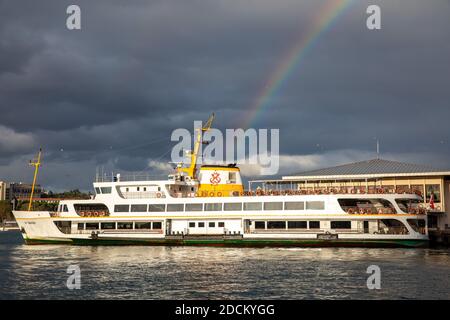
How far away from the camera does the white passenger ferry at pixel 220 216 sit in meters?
49.7

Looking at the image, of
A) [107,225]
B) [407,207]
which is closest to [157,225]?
[107,225]

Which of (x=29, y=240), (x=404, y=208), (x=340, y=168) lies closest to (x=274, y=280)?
(x=404, y=208)

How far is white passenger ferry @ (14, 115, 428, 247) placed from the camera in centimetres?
4966

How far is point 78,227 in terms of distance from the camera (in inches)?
2299

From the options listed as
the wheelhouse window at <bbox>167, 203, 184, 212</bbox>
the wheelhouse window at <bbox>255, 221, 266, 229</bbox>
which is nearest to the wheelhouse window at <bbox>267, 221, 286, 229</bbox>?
the wheelhouse window at <bbox>255, 221, 266, 229</bbox>

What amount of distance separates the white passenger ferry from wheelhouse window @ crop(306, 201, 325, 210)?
0.07 m

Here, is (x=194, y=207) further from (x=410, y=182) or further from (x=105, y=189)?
(x=410, y=182)

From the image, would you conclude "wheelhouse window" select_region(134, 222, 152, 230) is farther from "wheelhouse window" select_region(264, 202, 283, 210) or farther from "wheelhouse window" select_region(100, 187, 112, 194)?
A: "wheelhouse window" select_region(264, 202, 283, 210)

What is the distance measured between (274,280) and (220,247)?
2208cm

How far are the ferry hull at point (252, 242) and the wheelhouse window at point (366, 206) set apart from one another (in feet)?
9.68

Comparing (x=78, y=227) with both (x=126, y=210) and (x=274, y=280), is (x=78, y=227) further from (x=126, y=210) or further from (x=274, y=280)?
(x=274, y=280)

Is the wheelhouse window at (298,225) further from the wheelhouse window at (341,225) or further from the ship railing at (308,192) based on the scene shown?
the ship railing at (308,192)

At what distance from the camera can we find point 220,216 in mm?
53750
